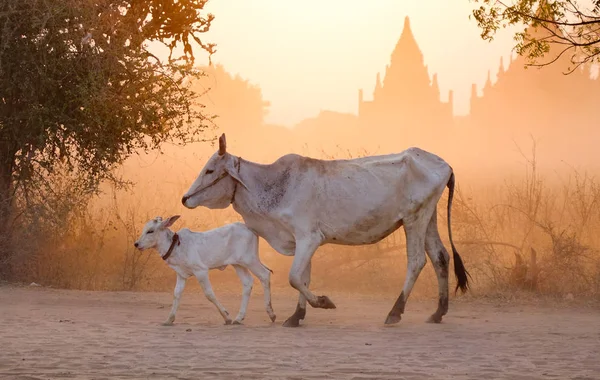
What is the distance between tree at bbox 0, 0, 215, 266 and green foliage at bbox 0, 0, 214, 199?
0.02 meters

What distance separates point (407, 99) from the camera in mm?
103438

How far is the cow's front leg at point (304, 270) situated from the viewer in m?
10.8

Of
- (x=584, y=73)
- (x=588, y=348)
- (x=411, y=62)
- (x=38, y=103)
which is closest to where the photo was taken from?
(x=588, y=348)

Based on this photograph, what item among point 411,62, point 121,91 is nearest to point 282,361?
point 121,91

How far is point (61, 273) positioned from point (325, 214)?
23.5ft

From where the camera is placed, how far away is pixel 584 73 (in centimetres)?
7875

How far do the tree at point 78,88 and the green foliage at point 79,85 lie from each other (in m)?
A: 0.02

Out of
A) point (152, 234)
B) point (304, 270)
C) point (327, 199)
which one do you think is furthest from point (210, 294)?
point (327, 199)

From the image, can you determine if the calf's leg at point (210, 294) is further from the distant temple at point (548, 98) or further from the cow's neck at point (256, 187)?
the distant temple at point (548, 98)

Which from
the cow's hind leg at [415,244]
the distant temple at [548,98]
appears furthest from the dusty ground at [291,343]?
the distant temple at [548,98]

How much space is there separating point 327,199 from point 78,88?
6218 millimetres

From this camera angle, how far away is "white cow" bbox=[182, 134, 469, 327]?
1142 cm

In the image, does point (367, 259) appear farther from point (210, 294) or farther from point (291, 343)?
point (291, 343)

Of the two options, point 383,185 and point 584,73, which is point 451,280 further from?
point 584,73
